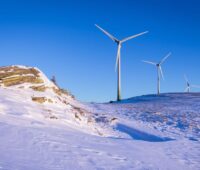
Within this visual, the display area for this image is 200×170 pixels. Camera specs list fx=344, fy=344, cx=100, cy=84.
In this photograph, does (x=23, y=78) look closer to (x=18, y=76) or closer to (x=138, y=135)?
(x=18, y=76)

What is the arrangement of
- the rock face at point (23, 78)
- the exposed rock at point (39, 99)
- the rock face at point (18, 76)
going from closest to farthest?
the exposed rock at point (39, 99) < the rock face at point (23, 78) < the rock face at point (18, 76)

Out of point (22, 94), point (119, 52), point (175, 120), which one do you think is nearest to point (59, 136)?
point (22, 94)

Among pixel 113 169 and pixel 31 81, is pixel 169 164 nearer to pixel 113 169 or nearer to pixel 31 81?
pixel 113 169

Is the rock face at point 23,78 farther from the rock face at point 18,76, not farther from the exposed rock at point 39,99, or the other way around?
the exposed rock at point 39,99

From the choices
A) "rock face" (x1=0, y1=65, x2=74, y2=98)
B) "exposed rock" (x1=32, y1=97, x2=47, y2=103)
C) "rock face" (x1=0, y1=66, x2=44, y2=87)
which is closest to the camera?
"exposed rock" (x1=32, y1=97, x2=47, y2=103)

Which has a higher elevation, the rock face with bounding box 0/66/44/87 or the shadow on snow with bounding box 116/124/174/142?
the rock face with bounding box 0/66/44/87

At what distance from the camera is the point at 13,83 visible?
2423cm

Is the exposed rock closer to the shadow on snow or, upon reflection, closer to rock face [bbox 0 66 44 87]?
rock face [bbox 0 66 44 87]

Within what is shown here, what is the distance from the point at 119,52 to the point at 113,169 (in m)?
41.1

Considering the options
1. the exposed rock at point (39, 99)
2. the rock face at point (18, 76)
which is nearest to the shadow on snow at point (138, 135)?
the exposed rock at point (39, 99)

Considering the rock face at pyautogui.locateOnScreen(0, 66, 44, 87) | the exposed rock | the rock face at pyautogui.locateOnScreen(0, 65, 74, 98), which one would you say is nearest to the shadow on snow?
the exposed rock

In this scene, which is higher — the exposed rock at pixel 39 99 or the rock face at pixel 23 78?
the rock face at pixel 23 78

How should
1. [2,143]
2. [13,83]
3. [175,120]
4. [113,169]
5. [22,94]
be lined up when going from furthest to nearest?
1. [13,83]
2. [175,120]
3. [22,94]
4. [2,143]
5. [113,169]

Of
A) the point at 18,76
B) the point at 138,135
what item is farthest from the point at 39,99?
the point at 18,76
